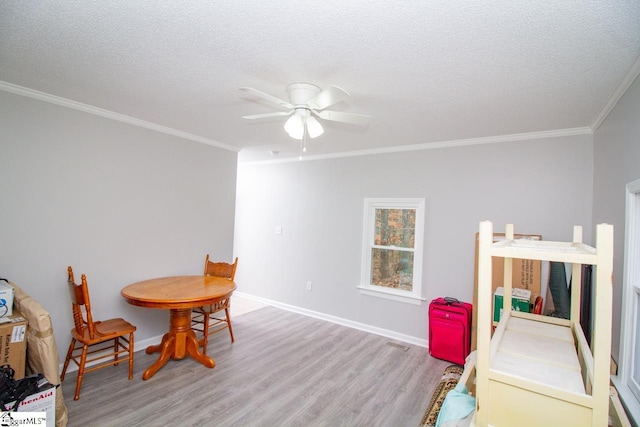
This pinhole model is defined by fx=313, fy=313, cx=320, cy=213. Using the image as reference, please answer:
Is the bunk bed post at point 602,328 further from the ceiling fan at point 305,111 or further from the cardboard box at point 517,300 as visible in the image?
the cardboard box at point 517,300

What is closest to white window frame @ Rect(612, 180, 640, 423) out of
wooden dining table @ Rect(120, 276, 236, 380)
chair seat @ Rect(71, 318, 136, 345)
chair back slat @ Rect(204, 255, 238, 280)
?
wooden dining table @ Rect(120, 276, 236, 380)

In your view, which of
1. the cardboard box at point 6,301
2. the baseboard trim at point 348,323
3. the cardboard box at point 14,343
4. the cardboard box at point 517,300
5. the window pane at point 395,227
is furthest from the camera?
the window pane at point 395,227

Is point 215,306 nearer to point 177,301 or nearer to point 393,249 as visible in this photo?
point 177,301

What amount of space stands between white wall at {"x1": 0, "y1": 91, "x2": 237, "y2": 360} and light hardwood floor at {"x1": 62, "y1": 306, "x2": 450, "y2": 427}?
0.79 m

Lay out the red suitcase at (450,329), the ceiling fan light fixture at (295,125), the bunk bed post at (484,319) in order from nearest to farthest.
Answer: the bunk bed post at (484,319)
the ceiling fan light fixture at (295,125)
the red suitcase at (450,329)

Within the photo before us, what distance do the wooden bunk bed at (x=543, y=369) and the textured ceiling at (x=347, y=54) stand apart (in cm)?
112

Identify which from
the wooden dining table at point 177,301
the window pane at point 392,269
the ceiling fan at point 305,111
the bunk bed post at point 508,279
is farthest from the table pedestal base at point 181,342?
A: the bunk bed post at point 508,279

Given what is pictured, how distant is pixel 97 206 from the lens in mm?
2998

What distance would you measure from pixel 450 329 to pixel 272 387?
6.18 feet

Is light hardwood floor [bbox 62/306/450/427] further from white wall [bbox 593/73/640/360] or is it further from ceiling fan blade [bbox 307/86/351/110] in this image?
ceiling fan blade [bbox 307/86/351/110]

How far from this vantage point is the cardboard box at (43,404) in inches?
66.9

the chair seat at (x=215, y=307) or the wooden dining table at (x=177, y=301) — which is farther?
the chair seat at (x=215, y=307)

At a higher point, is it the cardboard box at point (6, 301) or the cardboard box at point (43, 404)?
the cardboard box at point (6, 301)

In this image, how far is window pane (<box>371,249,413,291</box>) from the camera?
3910mm
